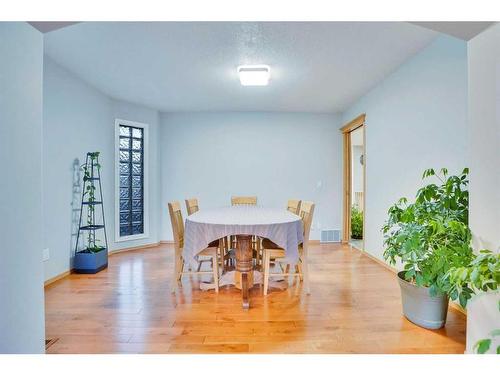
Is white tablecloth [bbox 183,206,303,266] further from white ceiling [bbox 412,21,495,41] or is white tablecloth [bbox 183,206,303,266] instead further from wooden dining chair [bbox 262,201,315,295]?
white ceiling [bbox 412,21,495,41]

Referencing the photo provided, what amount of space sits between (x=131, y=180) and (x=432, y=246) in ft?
14.7

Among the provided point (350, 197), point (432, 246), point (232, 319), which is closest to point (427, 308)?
point (432, 246)

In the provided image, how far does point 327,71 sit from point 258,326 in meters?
2.83

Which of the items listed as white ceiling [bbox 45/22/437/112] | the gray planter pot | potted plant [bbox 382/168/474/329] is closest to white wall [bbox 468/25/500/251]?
potted plant [bbox 382/168/474/329]

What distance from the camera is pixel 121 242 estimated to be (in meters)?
4.82

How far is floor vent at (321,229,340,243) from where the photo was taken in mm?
5488

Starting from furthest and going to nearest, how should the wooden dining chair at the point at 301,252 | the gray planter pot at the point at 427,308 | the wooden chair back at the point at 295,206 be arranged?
the wooden chair back at the point at 295,206
the wooden dining chair at the point at 301,252
the gray planter pot at the point at 427,308

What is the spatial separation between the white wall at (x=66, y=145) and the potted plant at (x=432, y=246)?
3447 millimetres

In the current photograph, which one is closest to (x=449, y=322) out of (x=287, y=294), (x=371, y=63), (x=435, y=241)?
(x=435, y=241)

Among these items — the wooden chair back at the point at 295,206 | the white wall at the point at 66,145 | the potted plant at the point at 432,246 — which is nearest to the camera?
the potted plant at the point at 432,246

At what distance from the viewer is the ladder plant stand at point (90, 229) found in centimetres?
362

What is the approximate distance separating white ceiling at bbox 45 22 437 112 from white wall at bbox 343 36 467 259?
0.62 ft

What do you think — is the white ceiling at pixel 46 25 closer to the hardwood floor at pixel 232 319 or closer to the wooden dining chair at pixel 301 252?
the hardwood floor at pixel 232 319

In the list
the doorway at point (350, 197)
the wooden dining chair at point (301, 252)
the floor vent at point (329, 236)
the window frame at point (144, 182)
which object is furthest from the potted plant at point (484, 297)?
the window frame at point (144, 182)
